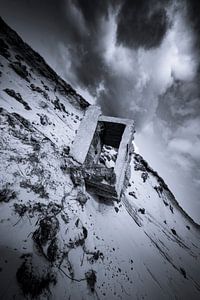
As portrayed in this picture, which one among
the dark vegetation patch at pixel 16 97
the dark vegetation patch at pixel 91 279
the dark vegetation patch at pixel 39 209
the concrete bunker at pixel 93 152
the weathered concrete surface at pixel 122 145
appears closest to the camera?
the dark vegetation patch at pixel 39 209

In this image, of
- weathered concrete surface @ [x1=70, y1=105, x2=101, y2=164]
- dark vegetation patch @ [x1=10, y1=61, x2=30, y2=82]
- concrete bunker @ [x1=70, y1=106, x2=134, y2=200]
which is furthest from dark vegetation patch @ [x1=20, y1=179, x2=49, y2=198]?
dark vegetation patch @ [x1=10, y1=61, x2=30, y2=82]

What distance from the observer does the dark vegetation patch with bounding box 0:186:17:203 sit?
316cm

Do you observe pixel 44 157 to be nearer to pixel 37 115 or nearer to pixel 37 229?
pixel 37 229

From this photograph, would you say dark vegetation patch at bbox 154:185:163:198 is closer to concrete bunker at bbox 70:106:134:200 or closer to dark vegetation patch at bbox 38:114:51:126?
concrete bunker at bbox 70:106:134:200

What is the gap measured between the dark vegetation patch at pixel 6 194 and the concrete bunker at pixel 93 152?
9.26 feet

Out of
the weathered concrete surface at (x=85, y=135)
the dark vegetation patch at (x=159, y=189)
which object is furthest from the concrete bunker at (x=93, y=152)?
the dark vegetation patch at (x=159, y=189)

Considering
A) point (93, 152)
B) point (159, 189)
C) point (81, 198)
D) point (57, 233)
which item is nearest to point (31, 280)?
point (57, 233)

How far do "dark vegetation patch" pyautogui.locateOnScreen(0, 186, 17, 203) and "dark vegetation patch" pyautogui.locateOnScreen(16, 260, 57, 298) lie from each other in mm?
1387

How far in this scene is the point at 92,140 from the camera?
6914 mm

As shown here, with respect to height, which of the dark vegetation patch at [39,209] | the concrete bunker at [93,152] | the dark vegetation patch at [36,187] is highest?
the concrete bunker at [93,152]

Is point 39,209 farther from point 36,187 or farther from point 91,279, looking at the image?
point 91,279

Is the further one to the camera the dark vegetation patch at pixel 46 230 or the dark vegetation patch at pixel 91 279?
the dark vegetation patch at pixel 91 279

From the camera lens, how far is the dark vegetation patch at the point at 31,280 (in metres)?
2.40

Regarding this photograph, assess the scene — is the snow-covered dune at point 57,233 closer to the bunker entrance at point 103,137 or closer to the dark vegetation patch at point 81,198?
the dark vegetation patch at point 81,198
